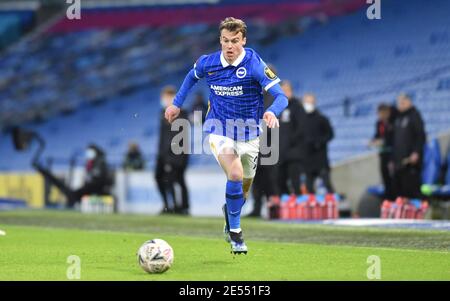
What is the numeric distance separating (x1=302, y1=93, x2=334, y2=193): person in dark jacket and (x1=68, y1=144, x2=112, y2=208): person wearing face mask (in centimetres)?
592

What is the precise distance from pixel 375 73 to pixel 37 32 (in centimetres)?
1084

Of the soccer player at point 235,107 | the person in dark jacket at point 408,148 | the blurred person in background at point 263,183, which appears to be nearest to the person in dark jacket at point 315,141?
the blurred person in background at point 263,183

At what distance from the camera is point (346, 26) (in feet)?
82.9

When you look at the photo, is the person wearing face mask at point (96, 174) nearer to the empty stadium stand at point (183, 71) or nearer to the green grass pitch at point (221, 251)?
the empty stadium stand at point (183, 71)

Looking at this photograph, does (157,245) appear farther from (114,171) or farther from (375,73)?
(375,73)

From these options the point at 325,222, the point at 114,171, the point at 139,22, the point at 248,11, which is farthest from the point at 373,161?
the point at 139,22

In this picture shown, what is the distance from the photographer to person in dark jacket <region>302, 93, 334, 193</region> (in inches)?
685

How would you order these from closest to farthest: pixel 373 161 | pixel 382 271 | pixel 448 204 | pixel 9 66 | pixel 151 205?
pixel 382 271 < pixel 448 204 < pixel 373 161 < pixel 151 205 < pixel 9 66

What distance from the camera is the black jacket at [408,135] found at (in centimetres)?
1636

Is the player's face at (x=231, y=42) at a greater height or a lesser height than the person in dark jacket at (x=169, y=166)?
greater

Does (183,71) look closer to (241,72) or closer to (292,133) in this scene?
(292,133)

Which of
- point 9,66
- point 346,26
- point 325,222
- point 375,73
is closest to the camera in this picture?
point 325,222

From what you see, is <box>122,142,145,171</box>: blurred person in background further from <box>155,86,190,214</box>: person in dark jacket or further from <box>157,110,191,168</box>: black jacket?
<box>157,110,191,168</box>: black jacket

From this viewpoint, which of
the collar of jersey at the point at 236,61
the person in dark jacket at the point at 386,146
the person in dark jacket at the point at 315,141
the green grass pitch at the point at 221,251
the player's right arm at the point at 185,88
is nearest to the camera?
the green grass pitch at the point at 221,251
